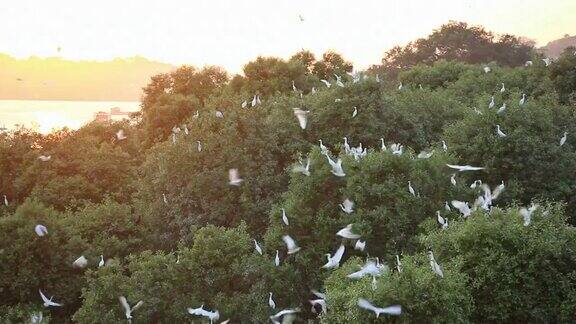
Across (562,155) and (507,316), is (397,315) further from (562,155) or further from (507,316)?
(562,155)

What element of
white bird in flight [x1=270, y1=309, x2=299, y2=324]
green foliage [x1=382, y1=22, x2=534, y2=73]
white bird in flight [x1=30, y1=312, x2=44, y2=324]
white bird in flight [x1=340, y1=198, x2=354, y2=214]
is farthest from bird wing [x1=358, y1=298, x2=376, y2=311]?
green foliage [x1=382, y1=22, x2=534, y2=73]

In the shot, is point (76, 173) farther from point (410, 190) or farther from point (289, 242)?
point (410, 190)

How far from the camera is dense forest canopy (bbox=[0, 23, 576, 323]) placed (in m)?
13.9

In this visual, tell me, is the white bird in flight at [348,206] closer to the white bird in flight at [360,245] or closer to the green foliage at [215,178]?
the white bird in flight at [360,245]

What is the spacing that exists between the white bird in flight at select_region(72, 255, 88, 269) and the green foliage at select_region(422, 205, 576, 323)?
36.7ft

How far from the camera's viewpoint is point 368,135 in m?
21.6

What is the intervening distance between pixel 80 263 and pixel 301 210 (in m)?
7.76

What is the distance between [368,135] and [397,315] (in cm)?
1054

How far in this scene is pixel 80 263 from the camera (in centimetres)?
1852

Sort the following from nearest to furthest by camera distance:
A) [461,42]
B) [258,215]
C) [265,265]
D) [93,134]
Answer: [265,265]
[258,215]
[93,134]
[461,42]

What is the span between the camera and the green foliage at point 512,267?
45.0 feet

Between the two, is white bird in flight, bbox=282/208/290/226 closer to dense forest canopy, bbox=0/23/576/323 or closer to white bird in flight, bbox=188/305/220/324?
dense forest canopy, bbox=0/23/576/323

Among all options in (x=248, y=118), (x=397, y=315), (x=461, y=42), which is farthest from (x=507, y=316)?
(x=461, y=42)

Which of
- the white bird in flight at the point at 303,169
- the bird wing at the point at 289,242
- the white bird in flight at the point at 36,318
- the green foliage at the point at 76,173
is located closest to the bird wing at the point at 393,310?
the bird wing at the point at 289,242
